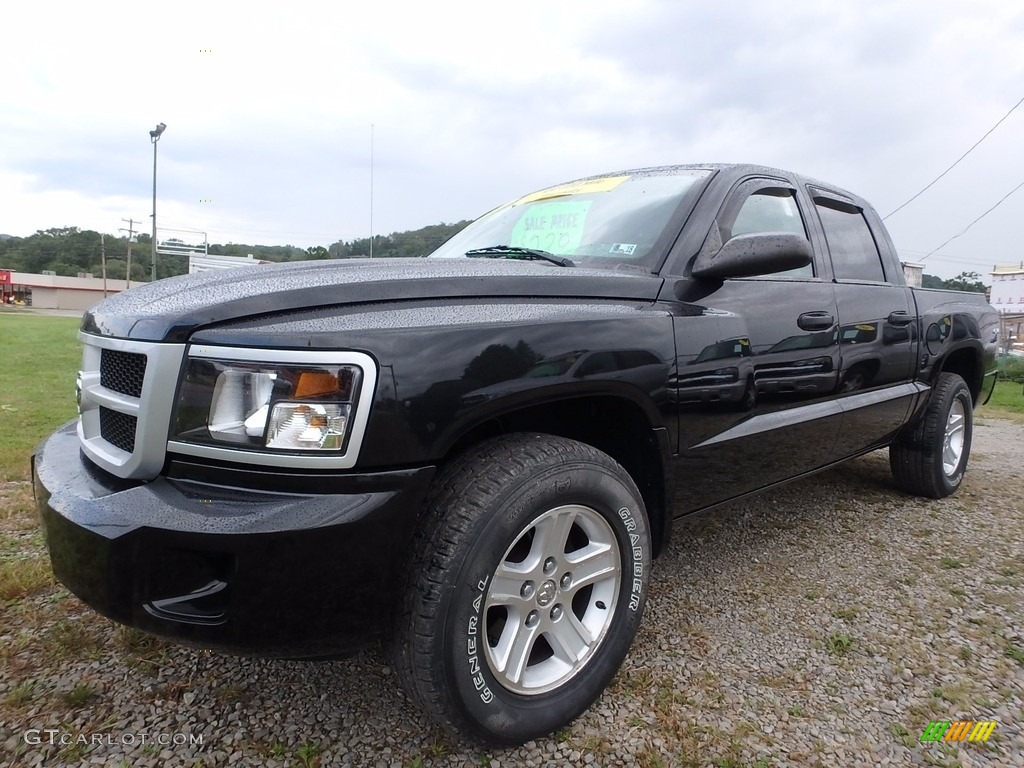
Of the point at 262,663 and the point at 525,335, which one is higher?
the point at 525,335

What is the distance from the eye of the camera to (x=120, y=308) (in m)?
1.69

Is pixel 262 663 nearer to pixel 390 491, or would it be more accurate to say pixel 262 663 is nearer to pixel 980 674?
pixel 390 491

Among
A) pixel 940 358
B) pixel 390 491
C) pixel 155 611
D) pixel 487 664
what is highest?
pixel 940 358

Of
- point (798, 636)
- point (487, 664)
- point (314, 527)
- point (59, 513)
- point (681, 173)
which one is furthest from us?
point (681, 173)

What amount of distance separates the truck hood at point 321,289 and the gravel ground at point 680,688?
107cm

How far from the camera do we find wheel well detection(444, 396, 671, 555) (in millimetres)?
1975

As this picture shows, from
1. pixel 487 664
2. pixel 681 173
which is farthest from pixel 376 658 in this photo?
pixel 681 173

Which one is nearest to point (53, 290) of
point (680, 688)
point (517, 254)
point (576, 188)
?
point (576, 188)

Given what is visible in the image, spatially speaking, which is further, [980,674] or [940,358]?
[940,358]

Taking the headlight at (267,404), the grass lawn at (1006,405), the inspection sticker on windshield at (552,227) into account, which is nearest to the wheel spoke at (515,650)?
the headlight at (267,404)

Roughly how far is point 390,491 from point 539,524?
1.51ft

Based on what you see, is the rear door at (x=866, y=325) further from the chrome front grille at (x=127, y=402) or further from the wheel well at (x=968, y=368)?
the chrome front grille at (x=127, y=402)

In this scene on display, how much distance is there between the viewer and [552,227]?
2770mm

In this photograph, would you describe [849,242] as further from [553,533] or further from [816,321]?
[553,533]
